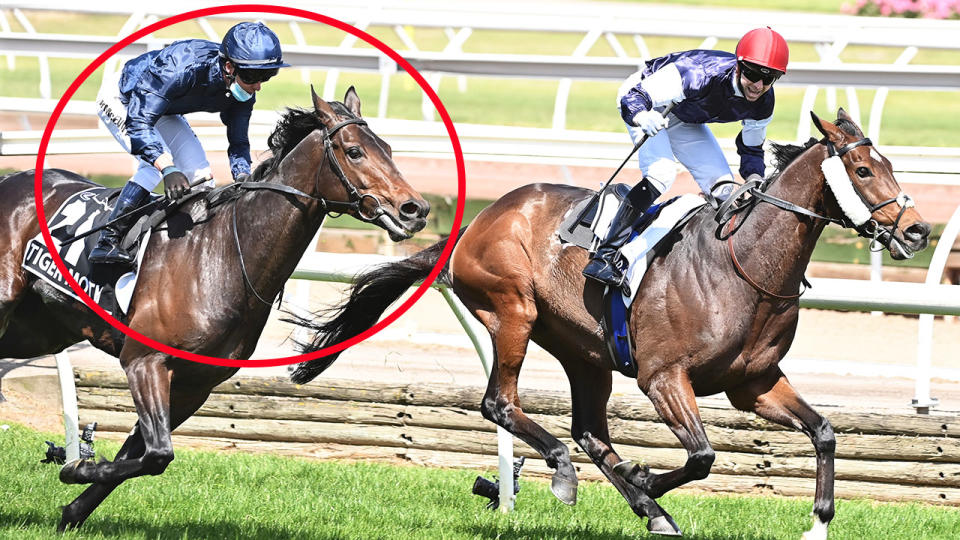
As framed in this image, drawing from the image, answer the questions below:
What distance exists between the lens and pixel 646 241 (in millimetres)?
5520

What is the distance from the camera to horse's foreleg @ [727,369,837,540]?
5.09 meters

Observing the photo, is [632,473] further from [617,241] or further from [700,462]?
[617,241]

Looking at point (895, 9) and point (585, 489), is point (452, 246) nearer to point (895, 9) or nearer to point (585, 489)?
point (585, 489)

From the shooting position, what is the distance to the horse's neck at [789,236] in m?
5.18

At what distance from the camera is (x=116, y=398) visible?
7254mm

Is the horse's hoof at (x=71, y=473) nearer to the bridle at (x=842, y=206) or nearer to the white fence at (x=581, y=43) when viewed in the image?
the bridle at (x=842, y=206)

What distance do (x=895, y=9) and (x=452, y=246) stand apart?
2257 cm

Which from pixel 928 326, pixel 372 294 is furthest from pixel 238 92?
pixel 928 326

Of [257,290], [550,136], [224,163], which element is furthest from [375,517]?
[224,163]

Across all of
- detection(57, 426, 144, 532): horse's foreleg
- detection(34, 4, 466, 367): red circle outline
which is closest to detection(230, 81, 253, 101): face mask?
detection(34, 4, 466, 367): red circle outline

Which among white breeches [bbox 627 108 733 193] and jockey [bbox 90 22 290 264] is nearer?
jockey [bbox 90 22 290 264]

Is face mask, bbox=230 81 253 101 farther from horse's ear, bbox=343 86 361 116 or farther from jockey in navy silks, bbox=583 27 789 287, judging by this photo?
jockey in navy silks, bbox=583 27 789 287

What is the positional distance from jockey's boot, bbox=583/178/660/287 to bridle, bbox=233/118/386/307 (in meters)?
1.11

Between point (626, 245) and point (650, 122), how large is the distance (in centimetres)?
56
